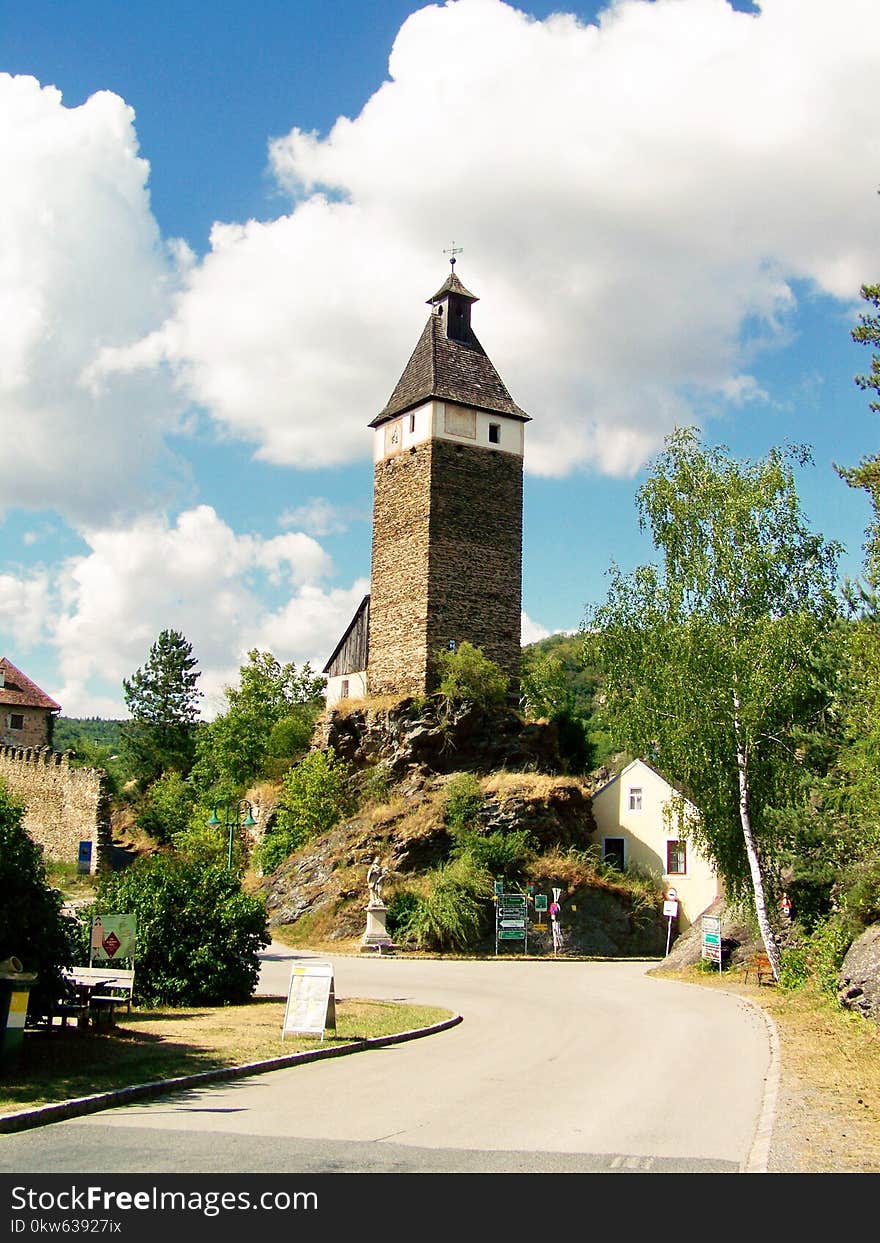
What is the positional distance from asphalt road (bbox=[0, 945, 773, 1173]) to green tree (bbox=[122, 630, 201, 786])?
4497 centimetres

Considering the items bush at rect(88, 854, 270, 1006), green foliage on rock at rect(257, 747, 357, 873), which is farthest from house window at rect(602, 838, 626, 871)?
bush at rect(88, 854, 270, 1006)

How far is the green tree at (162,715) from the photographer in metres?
61.1

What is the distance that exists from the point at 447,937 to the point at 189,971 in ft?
52.3

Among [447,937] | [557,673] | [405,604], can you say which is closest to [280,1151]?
[447,937]

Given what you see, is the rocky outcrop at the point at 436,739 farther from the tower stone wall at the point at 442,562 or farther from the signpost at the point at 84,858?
the signpost at the point at 84,858

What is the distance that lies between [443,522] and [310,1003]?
1130 inches

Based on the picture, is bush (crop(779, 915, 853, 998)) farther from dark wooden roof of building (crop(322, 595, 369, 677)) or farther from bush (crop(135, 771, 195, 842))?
bush (crop(135, 771, 195, 842))

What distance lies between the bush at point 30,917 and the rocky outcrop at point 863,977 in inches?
442

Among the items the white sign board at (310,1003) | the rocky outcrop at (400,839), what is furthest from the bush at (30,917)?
the rocky outcrop at (400,839)

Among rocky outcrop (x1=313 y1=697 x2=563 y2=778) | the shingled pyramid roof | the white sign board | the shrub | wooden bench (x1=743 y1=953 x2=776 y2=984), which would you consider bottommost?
wooden bench (x1=743 y1=953 x2=776 y2=984)

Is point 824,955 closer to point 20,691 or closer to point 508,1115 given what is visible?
point 508,1115

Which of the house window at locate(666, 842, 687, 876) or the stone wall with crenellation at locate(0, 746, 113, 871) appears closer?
the house window at locate(666, 842, 687, 876)

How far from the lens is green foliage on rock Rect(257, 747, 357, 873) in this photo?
130 ft
